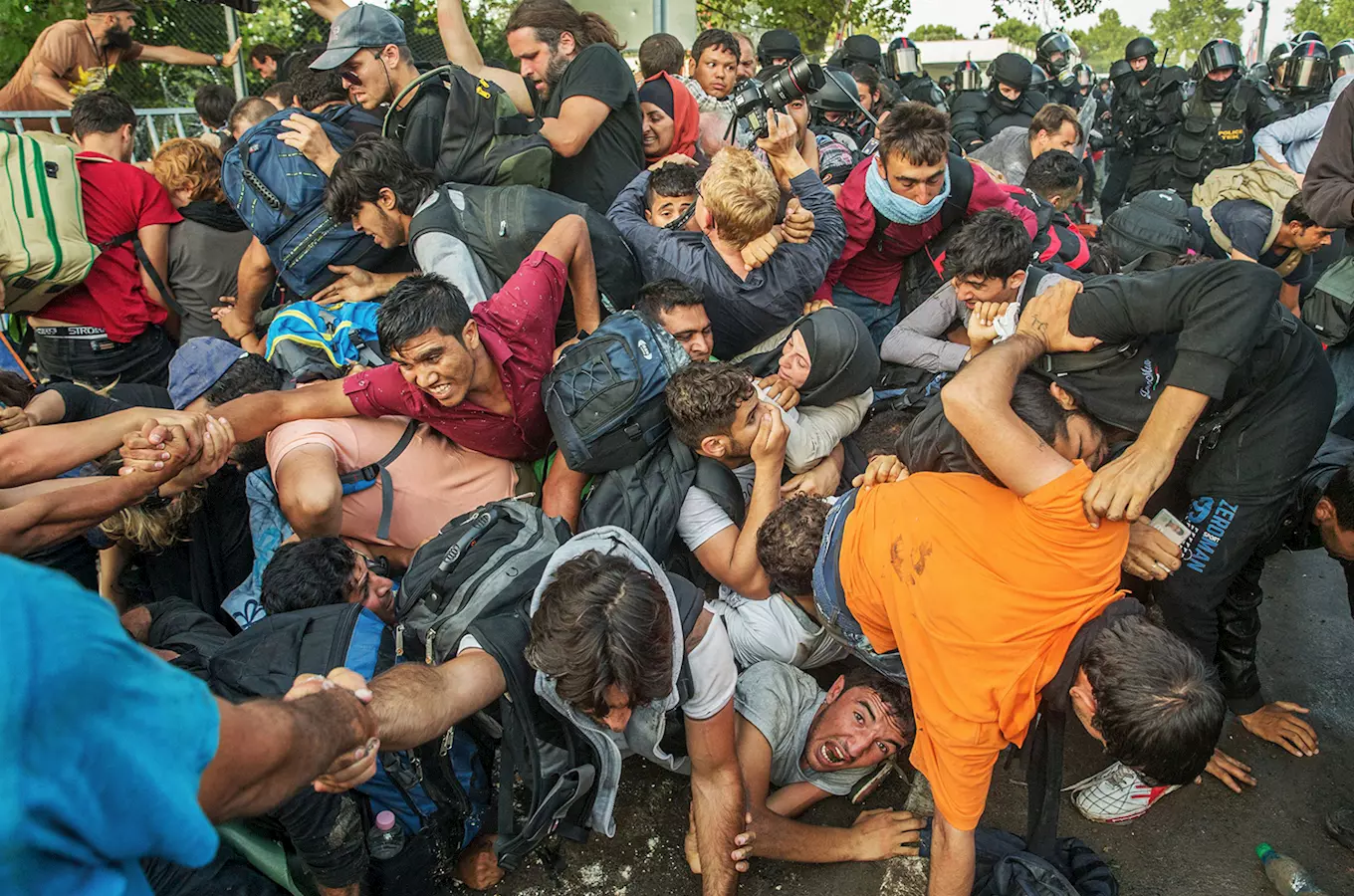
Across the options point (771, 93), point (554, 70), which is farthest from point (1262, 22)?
point (554, 70)

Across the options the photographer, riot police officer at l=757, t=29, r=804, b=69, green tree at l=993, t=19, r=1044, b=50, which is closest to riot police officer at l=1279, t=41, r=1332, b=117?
riot police officer at l=757, t=29, r=804, b=69

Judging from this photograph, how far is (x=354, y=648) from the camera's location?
223 centimetres

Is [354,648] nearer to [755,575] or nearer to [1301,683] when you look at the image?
[755,575]

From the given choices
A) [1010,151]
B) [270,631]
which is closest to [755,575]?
[270,631]

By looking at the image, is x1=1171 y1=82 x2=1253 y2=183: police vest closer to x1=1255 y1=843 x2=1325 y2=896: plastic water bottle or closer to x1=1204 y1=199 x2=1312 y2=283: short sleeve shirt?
x1=1204 y1=199 x2=1312 y2=283: short sleeve shirt

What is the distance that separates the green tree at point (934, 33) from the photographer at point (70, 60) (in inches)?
1603

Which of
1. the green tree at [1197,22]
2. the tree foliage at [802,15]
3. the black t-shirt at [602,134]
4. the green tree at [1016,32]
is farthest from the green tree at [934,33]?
the black t-shirt at [602,134]

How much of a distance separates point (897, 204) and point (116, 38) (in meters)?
5.48

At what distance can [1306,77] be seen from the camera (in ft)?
24.9

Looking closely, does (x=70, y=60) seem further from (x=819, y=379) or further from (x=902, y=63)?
(x=902, y=63)

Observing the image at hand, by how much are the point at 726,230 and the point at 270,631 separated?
6.77 ft

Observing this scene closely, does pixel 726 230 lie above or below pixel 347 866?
above

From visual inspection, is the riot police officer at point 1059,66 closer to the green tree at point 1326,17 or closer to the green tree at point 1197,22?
the green tree at point 1326,17

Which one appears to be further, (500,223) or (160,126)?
(160,126)
